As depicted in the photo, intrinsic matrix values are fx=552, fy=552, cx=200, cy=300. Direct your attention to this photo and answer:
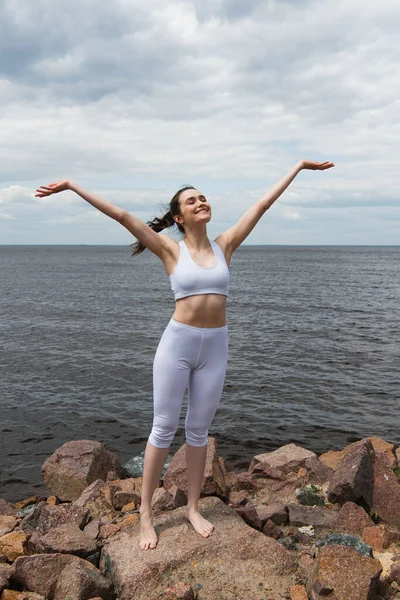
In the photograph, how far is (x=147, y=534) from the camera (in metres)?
5.28

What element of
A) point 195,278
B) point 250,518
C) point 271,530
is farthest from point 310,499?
point 195,278

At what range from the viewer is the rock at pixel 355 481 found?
23.0 feet

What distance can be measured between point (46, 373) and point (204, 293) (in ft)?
50.7

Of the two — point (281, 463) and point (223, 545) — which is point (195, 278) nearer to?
point (223, 545)

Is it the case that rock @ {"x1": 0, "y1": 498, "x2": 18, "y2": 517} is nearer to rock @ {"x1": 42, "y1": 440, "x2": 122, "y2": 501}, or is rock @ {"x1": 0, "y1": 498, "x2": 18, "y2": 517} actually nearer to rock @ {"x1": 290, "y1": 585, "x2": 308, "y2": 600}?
rock @ {"x1": 42, "y1": 440, "x2": 122, "y2": 501}

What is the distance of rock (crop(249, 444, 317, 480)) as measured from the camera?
9250 mm

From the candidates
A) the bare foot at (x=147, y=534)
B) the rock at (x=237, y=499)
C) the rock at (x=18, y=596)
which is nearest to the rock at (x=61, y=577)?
the rock at (x=18, y=596)

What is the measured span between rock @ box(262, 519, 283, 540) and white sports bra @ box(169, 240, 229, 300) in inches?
113

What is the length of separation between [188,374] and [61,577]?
7.07 ft

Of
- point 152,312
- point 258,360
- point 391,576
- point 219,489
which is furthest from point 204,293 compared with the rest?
point 152,312

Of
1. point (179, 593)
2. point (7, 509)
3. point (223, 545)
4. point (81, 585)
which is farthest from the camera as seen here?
point (7, 509)

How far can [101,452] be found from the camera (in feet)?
33.4

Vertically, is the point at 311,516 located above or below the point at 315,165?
below

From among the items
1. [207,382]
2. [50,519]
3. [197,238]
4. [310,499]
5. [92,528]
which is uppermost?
[197,238]
